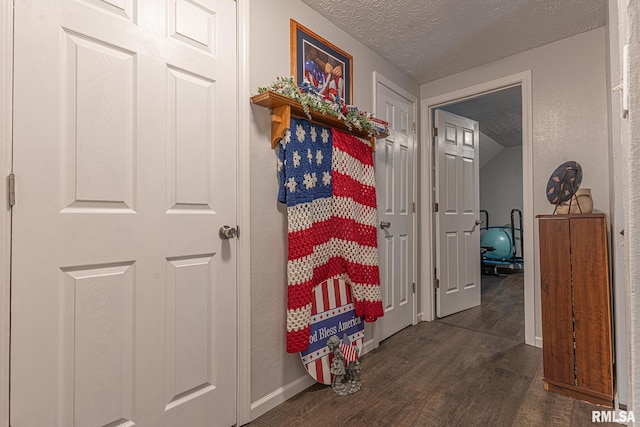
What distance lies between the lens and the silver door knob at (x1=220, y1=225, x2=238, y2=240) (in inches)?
60.0

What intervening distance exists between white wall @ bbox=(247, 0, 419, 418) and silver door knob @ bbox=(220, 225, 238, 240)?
0.12m

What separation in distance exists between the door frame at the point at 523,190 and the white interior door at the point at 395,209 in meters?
0.20

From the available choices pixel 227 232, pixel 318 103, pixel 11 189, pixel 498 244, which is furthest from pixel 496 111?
pixel 11 189

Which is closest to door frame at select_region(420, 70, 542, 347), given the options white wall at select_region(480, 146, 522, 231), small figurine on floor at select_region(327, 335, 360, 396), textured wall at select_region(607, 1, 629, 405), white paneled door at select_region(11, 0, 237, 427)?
textured wall at select_region(607, 1, 629, 405)

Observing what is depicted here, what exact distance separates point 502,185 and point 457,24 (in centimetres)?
534

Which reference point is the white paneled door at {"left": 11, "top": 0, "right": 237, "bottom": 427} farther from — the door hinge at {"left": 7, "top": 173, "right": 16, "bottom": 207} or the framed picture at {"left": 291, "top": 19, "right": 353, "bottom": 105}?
the framed picture at {"left": 291, "top": 19, "right": 353, "bottom": 105}

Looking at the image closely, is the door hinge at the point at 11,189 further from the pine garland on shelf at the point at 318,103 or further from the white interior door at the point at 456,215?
the white interior door at the point at 456,215

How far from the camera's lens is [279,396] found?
1758 mm

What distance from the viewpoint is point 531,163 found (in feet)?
8.27

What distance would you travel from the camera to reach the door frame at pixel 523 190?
8.29 feet

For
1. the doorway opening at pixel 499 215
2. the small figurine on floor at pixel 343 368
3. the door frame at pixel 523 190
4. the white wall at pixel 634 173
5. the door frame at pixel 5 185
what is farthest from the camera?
the doorway opening at pixel 499 215
